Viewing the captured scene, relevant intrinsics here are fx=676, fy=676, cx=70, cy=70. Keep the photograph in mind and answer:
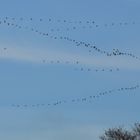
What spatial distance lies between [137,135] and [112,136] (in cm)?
599

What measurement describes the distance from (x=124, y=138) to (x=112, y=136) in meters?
3.07

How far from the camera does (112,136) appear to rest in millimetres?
159750

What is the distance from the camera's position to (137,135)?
158125 millimetres

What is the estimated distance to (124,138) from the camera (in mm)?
158375

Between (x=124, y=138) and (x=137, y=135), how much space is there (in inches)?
123
